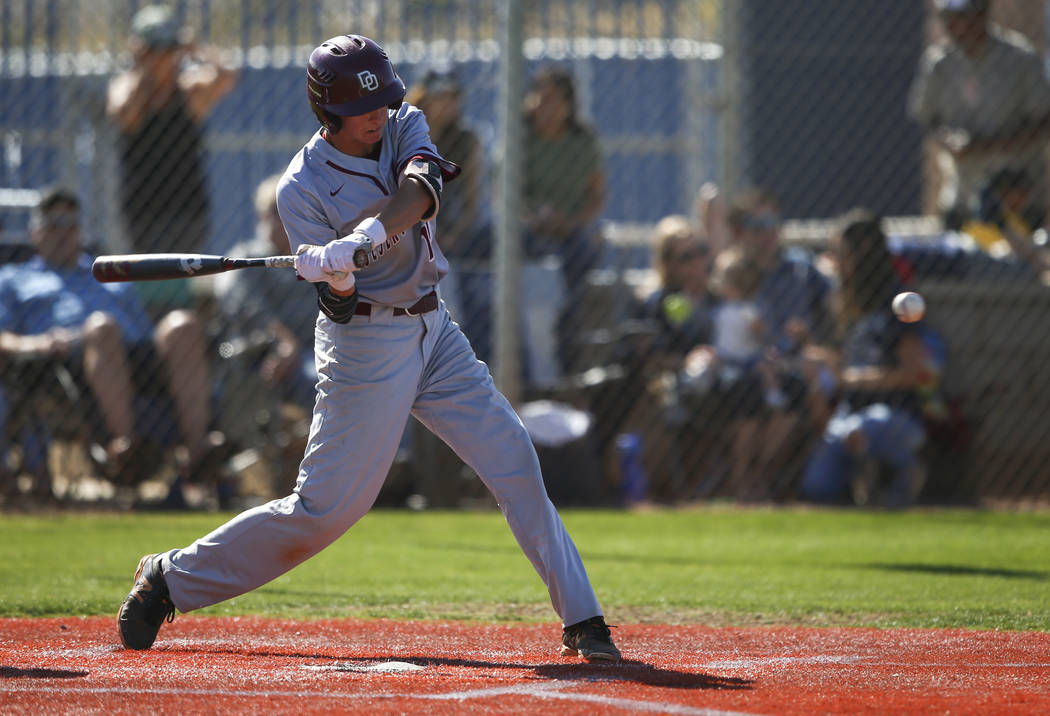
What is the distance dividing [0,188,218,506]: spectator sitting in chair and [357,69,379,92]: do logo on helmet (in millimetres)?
4671

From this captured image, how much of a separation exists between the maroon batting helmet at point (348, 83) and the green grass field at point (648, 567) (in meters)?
1.92

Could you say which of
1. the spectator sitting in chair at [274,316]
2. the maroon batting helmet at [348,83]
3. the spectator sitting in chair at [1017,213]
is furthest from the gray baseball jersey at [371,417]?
the spectator sitting in chair at [1017,213]

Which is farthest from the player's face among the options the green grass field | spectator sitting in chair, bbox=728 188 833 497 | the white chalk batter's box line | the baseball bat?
spectator sitting in chair, bbox=728 188 833 497

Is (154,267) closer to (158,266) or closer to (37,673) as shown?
(158,266)

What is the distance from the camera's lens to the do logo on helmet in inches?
173

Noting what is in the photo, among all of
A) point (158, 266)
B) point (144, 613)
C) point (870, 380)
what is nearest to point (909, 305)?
point (870, 380)

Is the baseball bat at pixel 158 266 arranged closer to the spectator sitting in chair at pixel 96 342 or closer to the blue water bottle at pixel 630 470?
the spectator sitting in chair at pixel 96 342

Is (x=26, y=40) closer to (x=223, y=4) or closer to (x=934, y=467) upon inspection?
(x=223, y=4)

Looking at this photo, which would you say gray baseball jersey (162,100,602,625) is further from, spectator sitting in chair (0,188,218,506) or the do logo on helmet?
spectator sitting in chair (0,188,218,506)

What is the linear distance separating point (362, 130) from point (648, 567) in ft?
9.77

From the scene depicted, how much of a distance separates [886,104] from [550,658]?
915cm

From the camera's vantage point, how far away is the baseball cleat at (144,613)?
4.55m

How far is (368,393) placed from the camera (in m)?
4.43

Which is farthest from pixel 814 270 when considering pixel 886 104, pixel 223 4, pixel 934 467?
pixel 223 4
